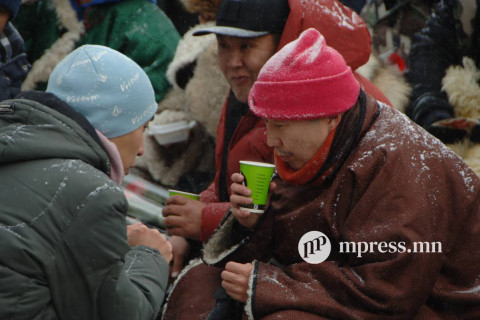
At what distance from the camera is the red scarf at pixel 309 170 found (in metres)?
2.41

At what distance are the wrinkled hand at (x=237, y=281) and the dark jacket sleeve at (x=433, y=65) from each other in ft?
6.06

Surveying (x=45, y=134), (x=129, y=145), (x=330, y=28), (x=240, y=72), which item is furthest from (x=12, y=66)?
(x=45, y=134)

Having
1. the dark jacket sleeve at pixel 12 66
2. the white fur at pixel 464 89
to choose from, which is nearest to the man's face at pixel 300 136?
the white fur at pixel 464 89

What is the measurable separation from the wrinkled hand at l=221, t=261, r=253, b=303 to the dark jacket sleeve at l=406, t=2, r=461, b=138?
185 cm

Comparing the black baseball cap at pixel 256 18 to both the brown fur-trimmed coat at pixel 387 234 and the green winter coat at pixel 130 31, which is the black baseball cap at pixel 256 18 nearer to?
the brown fur-trimmed coat at pixel 387 234

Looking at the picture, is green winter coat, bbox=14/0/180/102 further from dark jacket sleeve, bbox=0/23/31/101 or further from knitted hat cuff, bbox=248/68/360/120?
knitted hat cuff, bbox=248/68/360/120

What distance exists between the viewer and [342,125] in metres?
2.44

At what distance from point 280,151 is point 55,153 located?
0.83 m

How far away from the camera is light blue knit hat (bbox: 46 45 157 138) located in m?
2.34

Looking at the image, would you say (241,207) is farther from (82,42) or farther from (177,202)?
(82,42)
